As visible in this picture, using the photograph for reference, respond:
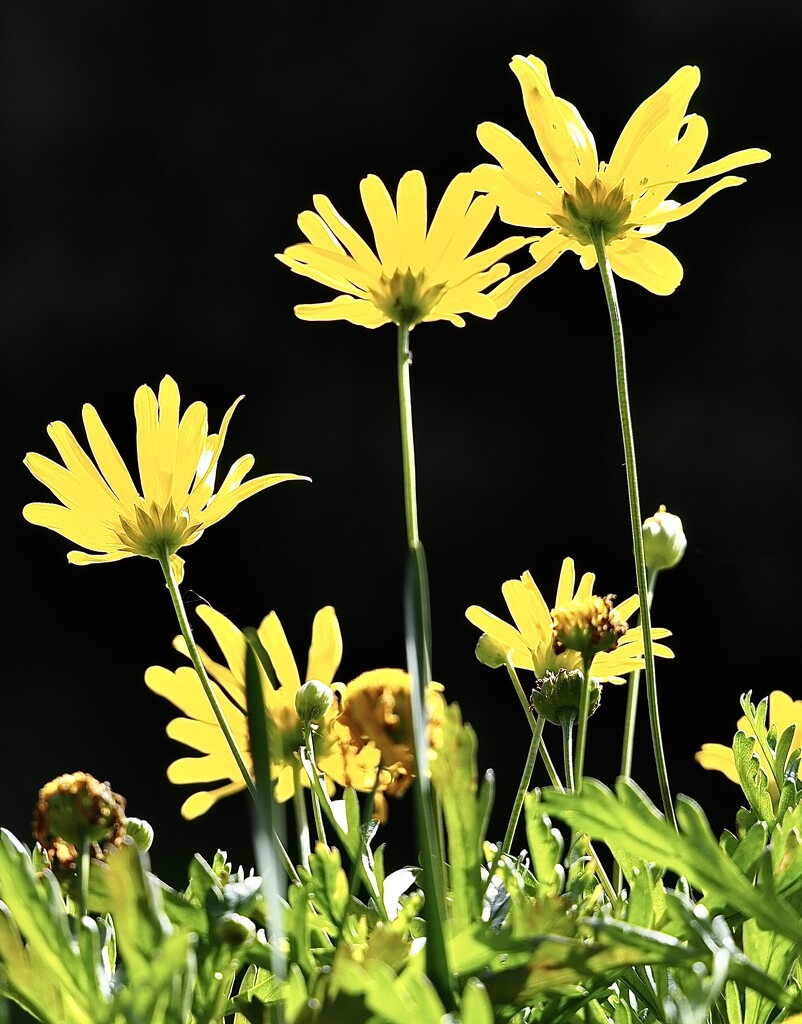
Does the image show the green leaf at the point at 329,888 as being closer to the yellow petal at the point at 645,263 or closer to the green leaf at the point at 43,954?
the green leaf at the point at 43,954

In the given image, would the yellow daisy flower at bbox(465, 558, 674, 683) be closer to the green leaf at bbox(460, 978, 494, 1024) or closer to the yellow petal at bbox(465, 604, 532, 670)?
the yellow petal at bbox(465, 604, 532, 670)

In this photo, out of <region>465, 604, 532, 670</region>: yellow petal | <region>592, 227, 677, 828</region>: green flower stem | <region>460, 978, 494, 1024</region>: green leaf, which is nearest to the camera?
<region>460, 978, 494, 1024</region>: green leaf

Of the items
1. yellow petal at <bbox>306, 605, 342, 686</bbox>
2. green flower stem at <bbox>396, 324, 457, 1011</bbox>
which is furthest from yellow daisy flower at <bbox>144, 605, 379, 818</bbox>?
green flower stem at <bbox>396, 324, 457, 1011</bbox>

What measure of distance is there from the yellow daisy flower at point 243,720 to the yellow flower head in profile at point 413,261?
78 millimetres

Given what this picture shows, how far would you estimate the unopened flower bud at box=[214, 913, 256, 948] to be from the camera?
177 mm

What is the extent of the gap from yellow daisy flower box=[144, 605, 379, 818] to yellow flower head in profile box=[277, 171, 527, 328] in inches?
3.1

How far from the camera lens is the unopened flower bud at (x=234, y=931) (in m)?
0.18

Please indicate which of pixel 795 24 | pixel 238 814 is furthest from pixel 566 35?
pixel 238 814

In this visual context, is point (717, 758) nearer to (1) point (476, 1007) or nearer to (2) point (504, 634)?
(2) point (504, 634)

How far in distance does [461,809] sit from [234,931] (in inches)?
1.4

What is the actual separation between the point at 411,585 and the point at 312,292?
6.32 ft

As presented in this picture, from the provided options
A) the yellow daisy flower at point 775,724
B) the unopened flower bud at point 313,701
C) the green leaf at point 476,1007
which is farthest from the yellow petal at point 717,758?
the green leaf at point 476,1007

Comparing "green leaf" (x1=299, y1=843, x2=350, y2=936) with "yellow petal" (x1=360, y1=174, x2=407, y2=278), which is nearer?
"green leaf" (x1=299, y1=843, x2=350, y2=936)

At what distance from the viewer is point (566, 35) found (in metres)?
2.15
